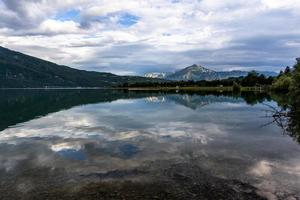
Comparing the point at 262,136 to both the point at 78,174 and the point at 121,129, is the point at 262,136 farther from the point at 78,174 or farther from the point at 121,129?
the point at 78,174

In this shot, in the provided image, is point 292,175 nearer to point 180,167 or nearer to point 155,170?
point 180,167

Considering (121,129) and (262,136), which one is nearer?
(262,136)

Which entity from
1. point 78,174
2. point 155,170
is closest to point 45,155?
point 78,174

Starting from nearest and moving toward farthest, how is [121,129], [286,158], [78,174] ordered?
1. [78,174]
2. [286,158]
3. [121,129]

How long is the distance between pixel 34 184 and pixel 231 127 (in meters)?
45.4

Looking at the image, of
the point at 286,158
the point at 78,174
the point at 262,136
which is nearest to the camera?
the point at 78,174

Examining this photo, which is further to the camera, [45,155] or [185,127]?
[185,127]

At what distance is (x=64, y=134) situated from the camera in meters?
58.2

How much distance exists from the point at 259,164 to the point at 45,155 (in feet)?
76.3

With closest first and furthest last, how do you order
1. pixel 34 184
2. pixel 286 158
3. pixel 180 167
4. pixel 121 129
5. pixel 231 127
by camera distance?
pixel 34 184 → pixel 180 167 → pixel 286 158 → pixel 121 129 → pixel 231 127

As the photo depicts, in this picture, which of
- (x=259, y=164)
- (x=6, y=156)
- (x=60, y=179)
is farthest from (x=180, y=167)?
(x=6, y=156)

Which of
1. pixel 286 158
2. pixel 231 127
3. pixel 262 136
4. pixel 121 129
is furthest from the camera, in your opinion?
pixel 231 127

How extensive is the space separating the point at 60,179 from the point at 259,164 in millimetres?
19552

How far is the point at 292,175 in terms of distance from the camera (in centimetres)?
3241
